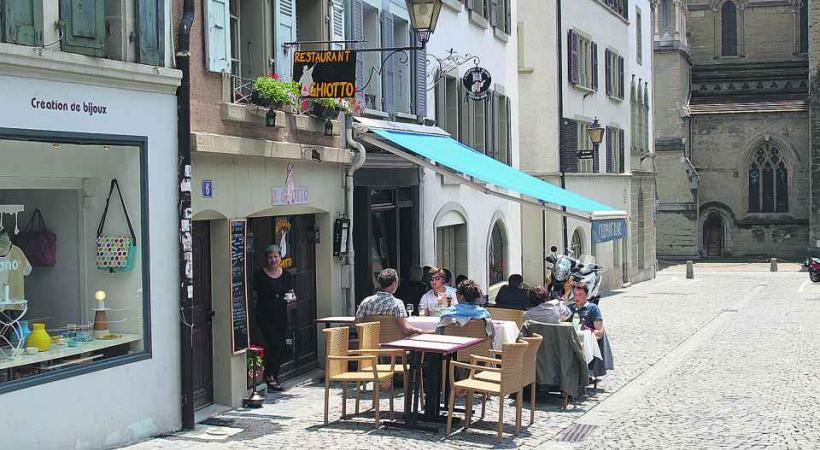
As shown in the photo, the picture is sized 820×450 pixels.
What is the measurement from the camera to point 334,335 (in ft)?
35.7

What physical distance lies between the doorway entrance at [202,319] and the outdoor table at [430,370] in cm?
204

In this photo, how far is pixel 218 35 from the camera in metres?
11.6

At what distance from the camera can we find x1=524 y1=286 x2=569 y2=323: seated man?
12.4 m

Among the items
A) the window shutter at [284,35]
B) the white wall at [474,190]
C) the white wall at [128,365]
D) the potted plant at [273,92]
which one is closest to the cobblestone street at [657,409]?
the white wall at [128,365]

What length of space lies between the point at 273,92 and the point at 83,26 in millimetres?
3368

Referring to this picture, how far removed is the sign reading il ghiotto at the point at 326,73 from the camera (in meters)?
12.8

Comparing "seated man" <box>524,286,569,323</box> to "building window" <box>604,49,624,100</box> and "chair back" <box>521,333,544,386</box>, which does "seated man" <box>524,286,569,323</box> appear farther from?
"building window" <box>604,49,624,100</box>

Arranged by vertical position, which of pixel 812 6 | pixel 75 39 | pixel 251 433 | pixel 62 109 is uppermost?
pixel 812 6

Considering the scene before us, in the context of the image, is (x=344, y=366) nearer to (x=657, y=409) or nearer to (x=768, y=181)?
(x=657, y=409)

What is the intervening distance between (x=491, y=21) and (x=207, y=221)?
12497 millimetres

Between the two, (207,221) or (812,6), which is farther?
(812,6)

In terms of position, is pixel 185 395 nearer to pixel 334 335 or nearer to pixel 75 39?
pixel 334 335

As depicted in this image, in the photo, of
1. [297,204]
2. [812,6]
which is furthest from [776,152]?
[297,204]

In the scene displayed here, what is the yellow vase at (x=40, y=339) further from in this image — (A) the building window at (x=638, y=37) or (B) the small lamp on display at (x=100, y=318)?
(A) the building window at (x=638, y=37)
